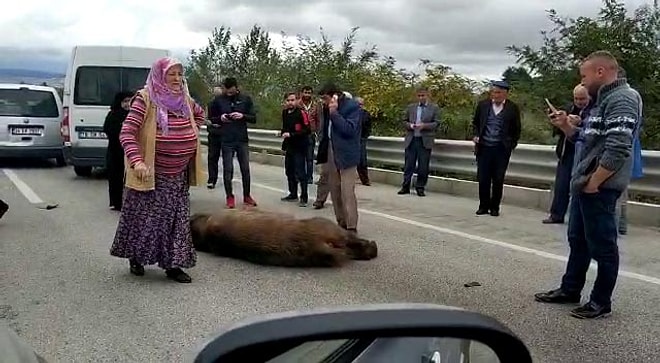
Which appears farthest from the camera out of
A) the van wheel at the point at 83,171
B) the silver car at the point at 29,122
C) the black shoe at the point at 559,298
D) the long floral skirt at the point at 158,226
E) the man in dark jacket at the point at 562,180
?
the silver car at the point at 29,122

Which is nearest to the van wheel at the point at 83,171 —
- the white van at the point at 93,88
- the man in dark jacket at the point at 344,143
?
the white van at the point at 93,88

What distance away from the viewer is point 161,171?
6324 mm

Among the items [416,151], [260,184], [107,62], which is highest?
[107,62]

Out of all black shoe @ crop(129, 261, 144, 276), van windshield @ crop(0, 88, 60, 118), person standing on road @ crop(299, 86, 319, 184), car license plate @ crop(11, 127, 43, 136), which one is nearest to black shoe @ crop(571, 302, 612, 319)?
black shoe @ crop(129, 261, 144, 276)

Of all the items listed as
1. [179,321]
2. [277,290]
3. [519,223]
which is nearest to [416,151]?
[519,223]

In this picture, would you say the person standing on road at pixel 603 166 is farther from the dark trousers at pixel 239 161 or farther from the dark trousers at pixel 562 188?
the dark trousers at pixel 239 161

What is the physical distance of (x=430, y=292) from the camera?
633 cm

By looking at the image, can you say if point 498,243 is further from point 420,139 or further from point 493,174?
point 420,139

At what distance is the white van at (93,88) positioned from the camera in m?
14.9

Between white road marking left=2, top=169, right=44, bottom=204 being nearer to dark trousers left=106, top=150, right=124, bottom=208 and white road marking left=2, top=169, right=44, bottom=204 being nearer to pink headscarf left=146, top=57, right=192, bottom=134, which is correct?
dark trousers left=106, top=150, right=124, bottom=208

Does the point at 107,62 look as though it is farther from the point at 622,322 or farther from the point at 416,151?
the point at 622,322

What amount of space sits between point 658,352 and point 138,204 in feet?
13.0

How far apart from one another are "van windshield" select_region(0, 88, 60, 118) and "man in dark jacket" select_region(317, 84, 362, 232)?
10.9 m

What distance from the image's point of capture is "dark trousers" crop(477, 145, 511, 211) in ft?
35.1
